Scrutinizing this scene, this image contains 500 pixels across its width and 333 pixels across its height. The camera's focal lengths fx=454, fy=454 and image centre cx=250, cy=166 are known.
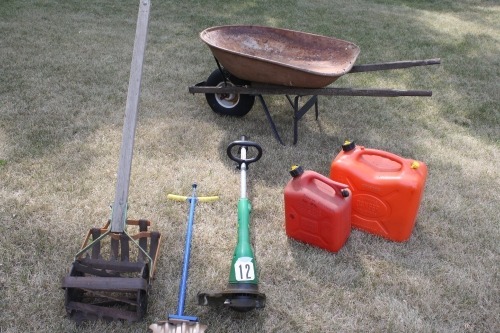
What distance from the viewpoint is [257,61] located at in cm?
345

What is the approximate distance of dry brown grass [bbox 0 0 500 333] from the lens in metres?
2.40

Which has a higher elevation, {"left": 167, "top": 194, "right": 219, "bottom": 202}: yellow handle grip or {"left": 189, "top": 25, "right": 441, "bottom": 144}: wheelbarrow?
{"left": 189, "top": 25, "right": 441, "bottom": 144}: wheelbarrow

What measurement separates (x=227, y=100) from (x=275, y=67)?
87 centimetres

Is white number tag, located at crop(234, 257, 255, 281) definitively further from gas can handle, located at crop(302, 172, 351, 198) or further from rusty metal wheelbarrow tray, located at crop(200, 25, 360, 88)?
rusty metal wheelbarrow tray, located at crop(200, 25, 360, 88)

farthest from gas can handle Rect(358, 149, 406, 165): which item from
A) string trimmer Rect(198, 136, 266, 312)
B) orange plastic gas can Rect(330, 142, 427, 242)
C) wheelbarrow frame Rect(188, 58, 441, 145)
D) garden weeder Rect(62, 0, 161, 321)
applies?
garden weeder Rect(62, 0, 161, 321)

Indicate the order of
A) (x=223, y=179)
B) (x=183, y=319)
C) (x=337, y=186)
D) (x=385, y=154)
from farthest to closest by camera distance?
(x=223, y=179) → (x=385, y=154) → (x=337, y=186) → (x=183, y=319)

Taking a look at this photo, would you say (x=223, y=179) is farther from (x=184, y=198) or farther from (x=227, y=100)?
(x=227, y=100)

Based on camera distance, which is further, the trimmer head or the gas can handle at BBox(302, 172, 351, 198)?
the gas can handle at BBox(302, 172, 351, 198)

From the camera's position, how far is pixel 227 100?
4215mm

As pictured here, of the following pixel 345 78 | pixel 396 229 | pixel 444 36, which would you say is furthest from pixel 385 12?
pixel 396 229

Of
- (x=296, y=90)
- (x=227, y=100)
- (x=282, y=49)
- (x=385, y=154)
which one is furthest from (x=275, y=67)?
(x=385, y=154)

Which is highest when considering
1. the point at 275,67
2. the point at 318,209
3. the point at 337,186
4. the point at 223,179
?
the point at 275,67

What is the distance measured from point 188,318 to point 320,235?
3.18ft

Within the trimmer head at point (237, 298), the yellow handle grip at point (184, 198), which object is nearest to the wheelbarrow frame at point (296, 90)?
the yellow handle grip at point (184, 198)
